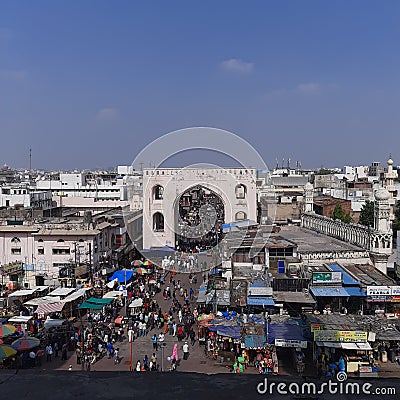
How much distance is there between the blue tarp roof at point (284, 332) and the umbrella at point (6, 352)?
21.3 ft

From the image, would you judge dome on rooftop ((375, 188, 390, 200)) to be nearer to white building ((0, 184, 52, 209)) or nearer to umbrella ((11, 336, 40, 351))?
umbrella ((11, 336, 40, 351))

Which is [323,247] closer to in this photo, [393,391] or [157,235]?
[157,235]

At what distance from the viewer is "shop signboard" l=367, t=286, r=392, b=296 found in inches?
616

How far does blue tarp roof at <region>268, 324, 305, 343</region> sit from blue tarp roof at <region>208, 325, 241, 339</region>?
2.86ft

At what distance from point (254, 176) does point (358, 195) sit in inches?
476

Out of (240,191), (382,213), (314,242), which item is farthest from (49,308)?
(240,191)

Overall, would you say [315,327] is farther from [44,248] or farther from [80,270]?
[44,248]

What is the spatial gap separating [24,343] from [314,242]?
1582 centimetres

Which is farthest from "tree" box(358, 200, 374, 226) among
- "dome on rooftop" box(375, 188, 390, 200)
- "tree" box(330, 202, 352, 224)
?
"dome on rooftop" box(375, 188, 390, 200)

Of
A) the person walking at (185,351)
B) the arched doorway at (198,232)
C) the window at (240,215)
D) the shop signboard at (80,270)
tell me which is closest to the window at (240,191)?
the window at (240,215)

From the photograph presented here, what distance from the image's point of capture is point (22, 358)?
1334 cm

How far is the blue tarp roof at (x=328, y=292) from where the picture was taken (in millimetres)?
15703

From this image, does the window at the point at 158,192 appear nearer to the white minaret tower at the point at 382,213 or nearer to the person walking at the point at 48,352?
the white minaret tower at the point at 382,213

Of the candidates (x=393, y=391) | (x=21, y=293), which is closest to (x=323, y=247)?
(x=21, y=293)
